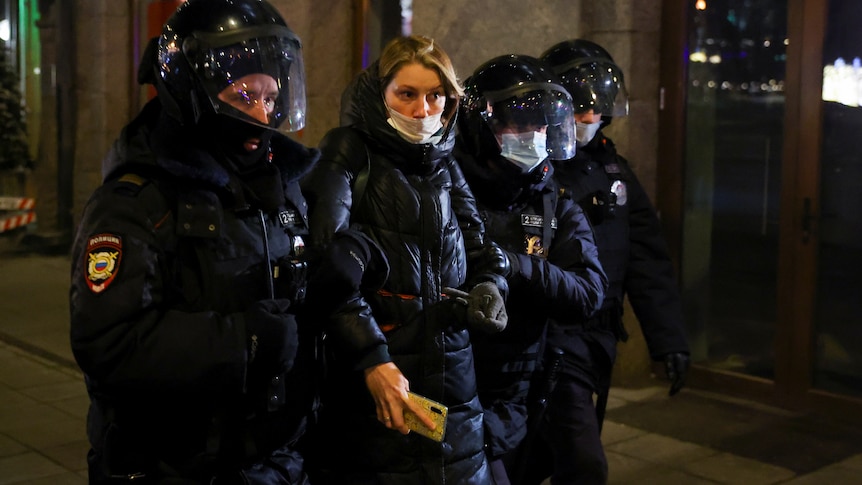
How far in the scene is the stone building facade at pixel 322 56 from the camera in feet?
21.9

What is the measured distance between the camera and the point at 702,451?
5.63m

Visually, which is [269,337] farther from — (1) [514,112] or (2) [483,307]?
(1) [514,112]

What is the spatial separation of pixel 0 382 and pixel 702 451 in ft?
14.4

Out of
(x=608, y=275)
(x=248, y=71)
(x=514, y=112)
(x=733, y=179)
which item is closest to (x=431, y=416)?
(x=248, y=71)

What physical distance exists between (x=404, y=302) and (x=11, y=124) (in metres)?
12.1

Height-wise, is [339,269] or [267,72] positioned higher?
[267,72]

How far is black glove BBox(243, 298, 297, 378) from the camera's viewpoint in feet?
7.71

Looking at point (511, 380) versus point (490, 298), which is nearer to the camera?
point (490, 298)

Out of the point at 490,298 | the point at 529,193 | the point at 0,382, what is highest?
the point at 529,193

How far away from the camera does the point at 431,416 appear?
8.73ft

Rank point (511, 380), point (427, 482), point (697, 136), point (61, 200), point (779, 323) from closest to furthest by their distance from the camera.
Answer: point (427, 482) < point (511, 380) < point (779, 323) < point (697, 136) < point (61, 200)

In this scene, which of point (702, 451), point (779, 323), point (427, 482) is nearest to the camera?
point (427, 482)

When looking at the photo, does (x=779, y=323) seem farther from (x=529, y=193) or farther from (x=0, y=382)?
(x=0, y=382)

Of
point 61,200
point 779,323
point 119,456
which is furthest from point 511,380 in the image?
point 61,200
